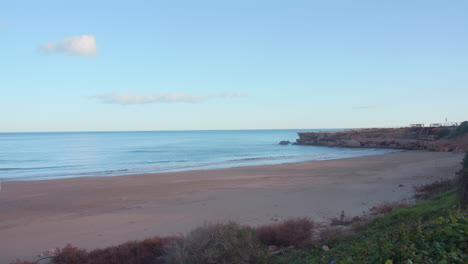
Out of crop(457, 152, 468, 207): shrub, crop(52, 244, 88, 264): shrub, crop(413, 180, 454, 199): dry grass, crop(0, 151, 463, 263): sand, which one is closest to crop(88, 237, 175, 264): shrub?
crop(52, 244, 88, 264): shrub

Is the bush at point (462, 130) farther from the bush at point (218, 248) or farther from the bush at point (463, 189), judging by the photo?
the bush at point (218, 248)

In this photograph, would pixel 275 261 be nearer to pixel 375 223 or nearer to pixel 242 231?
pixel 242 231

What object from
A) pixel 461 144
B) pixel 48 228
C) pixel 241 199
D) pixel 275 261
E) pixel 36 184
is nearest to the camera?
pixel 275 261

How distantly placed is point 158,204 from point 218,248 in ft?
27.0

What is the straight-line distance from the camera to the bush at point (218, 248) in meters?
6.29

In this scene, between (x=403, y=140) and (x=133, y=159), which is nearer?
(x=133, y=159)

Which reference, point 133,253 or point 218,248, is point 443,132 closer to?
point 218,248

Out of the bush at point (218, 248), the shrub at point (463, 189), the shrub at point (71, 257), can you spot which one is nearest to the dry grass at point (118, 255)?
the shrub at point (71, 257)

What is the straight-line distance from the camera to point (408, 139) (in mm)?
51344

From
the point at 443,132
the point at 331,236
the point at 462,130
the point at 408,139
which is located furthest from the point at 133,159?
the point at 443,132

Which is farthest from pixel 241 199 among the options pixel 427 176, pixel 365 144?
pixel 365 144

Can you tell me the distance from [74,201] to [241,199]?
721cm

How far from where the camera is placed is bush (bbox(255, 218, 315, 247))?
25.9 feet

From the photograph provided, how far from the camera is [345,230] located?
8.54m
